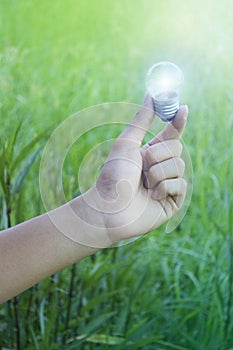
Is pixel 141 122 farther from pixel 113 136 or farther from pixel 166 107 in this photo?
pixel 113 136

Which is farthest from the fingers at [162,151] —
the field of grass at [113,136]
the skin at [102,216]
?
→ the field of grass at [113,136]

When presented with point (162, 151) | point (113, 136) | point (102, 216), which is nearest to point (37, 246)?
point (102, 216)

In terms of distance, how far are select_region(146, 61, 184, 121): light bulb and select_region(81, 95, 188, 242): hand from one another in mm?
11

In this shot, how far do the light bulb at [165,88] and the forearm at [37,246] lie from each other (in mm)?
145

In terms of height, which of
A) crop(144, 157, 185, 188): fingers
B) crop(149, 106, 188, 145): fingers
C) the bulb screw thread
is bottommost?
crop(144, 157, 185, 188): fingers

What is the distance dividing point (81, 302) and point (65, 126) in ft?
1.78

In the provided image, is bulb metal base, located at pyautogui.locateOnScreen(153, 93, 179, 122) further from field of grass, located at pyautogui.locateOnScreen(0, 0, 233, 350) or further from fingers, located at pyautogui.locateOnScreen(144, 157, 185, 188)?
field of grass, located at pyautogui.locateOnScreen(0, 0, 233, 350)

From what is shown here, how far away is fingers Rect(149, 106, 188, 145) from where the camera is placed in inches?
36.3

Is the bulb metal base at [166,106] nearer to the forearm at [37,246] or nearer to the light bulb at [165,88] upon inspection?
the light bulb at [165,88]

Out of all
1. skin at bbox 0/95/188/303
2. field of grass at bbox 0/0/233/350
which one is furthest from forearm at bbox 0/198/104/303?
field of grass at bbox 0/0/233/350

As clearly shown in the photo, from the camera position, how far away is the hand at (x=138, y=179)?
3.02ft

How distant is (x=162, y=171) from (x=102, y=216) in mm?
89

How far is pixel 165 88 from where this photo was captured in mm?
910

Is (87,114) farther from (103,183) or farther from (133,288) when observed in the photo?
(133,288)
